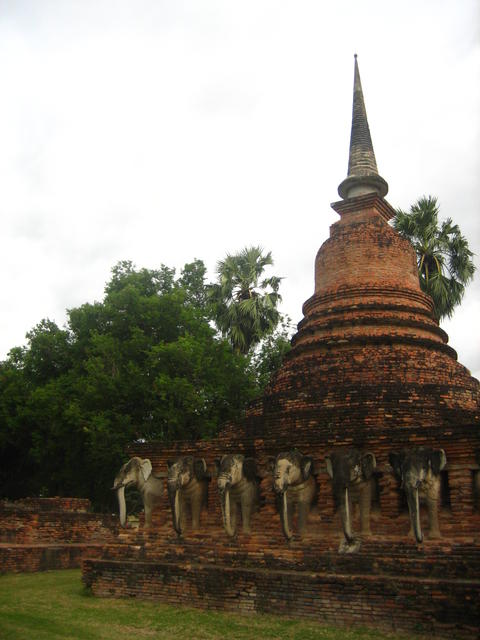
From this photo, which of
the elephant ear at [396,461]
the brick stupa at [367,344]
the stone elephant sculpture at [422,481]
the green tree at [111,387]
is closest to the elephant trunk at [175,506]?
the brick stupa at [367,344]

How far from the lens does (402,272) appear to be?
14.3 metres

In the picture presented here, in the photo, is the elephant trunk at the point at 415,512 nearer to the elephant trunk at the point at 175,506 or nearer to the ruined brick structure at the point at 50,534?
the elephant trunk at the point at 175,506

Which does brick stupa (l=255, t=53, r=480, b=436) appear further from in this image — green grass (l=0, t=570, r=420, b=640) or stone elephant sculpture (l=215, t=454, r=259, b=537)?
green grass (l=0, t=570, r=420, b=640)

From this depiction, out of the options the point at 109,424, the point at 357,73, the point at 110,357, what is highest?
the point at 357,73

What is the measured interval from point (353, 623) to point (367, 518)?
171cm

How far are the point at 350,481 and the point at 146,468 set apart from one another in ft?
13.4

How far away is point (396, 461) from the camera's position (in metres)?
8.80

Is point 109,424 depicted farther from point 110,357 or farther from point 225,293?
point 225,293

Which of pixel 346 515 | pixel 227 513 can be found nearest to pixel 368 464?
pixel 346 515

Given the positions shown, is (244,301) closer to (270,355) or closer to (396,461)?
(270,355)

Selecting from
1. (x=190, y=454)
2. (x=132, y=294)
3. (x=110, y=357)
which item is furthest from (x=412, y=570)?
(x=132, y=294)

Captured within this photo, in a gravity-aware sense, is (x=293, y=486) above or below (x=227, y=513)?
above

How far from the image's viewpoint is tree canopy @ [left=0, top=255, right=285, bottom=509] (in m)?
18.9

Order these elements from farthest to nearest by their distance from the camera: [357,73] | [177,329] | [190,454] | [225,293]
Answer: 1. [225,293]
2. [177,329]
3. [357,73]
4. [190,454]
